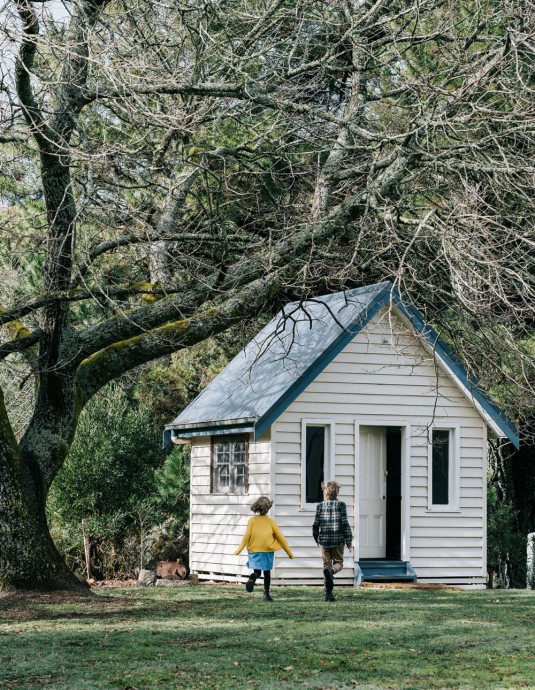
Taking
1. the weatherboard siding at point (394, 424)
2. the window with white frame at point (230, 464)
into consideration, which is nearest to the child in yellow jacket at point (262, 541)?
the weatherboard siding at point (394, 424)

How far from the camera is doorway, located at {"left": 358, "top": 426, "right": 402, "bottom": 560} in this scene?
20.0 m

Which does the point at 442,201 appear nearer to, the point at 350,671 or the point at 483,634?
the point at 483,634

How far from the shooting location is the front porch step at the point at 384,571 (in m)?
19.0

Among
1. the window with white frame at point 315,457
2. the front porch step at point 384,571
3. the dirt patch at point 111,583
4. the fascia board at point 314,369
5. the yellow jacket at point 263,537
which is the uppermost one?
the fascia board at point 314,369

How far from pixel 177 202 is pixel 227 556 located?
7.14 metres

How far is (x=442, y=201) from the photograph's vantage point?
16422 millimetres

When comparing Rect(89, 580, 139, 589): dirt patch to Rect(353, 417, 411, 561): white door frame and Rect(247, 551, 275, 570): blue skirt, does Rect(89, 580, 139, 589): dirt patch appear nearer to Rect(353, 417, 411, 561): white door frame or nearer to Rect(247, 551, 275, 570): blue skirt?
Rect(353, 417, 411, 561): white door frame

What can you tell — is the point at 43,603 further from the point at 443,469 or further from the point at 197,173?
the point at 443,469

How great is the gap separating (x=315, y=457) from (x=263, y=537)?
159 inches

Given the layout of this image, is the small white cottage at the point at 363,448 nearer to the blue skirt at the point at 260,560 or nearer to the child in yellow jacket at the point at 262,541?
the child in yellow jacket at the point at 262,541

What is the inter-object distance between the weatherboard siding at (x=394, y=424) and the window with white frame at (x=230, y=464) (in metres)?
1.14

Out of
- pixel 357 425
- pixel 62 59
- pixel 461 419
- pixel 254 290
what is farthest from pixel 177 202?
pixel 461 419

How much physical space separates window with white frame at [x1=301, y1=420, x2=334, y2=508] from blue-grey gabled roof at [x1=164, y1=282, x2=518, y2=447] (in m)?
0.91

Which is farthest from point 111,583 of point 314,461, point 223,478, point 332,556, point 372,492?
point 332,556
